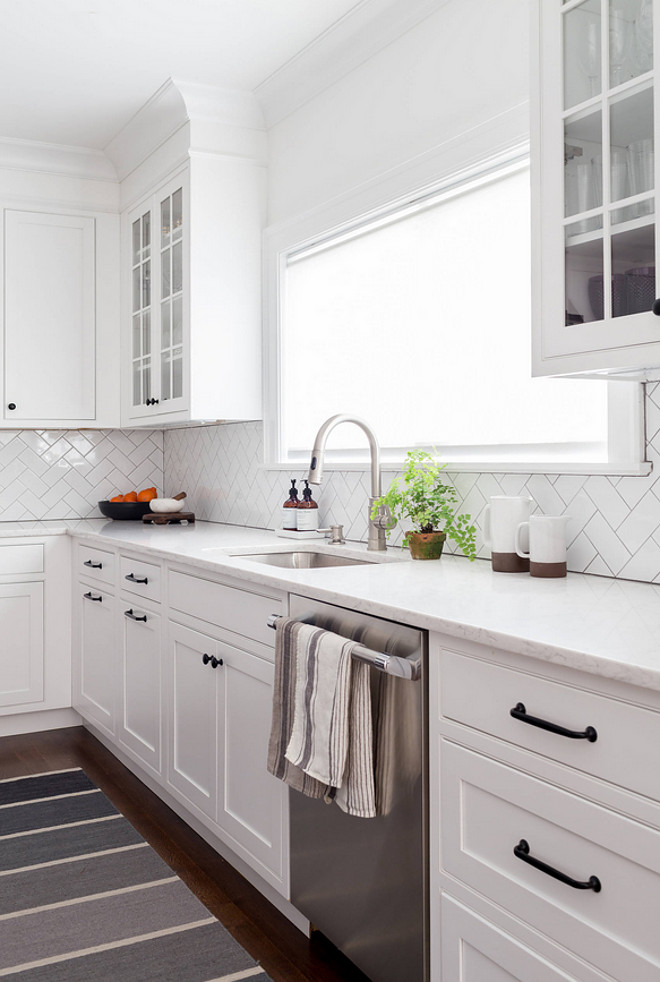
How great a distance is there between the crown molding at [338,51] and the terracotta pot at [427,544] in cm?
150

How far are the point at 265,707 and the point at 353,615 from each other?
50 centimetres

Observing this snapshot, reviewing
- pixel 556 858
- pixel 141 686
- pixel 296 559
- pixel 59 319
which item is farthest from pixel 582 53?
pixel 59 319

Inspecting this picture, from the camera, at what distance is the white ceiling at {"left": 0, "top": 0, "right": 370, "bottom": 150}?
2.74 meters

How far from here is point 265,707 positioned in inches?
86.3

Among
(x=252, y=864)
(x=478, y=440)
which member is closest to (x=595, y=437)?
(x=478, y=440)

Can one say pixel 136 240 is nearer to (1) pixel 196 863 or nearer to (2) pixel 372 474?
(2) pixel 372 474

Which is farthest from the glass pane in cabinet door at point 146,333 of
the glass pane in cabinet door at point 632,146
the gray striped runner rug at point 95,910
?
the glass pane in cabinet door at point 632,146

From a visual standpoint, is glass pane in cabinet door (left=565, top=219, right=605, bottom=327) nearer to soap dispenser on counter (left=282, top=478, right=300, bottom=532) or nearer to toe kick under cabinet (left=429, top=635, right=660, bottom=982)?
toe kick under cabinet (left=429, top=635, right=660, bottom=982)

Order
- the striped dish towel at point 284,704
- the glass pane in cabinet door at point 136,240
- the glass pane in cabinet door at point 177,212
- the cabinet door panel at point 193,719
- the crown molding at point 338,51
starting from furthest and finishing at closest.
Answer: the glass pane in cabinet door at point 136,240 → the glass pane in cabinet door at point 177,212 → the crown molding at point 338,51 → the cabinet door panel at point 193,719 → the striped dish towel at point 284,704

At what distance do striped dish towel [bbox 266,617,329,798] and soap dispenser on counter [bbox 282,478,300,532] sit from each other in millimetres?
1093

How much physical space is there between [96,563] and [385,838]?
83.1 inches

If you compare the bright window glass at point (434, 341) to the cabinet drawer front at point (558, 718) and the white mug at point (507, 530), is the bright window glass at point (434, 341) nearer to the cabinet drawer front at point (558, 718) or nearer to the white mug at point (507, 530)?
the white mug at point (507, 530)

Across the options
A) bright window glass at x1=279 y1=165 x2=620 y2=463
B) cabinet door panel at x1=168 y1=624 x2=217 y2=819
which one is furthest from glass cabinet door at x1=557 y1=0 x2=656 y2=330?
cabinet door panel at x1=168 y1=624 x2=217 y2=819

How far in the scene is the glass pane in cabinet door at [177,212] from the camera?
3.54 meters
